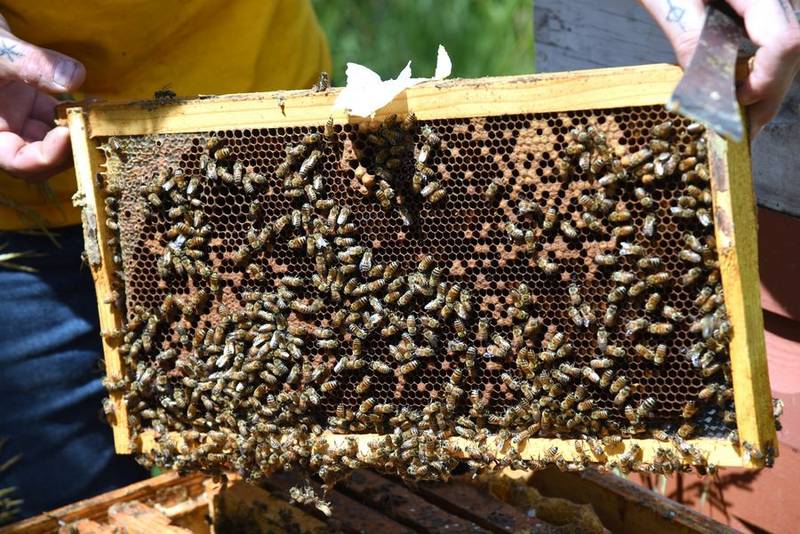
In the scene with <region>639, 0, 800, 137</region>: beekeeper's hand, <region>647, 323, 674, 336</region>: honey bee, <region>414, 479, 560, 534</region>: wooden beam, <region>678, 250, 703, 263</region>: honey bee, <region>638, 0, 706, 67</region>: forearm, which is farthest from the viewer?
<region>414, 479, 560, 534</region>: wooden beam

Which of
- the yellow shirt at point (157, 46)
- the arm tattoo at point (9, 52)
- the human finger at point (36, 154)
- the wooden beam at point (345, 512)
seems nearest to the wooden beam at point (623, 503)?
the wooden beam at point (345, 512)

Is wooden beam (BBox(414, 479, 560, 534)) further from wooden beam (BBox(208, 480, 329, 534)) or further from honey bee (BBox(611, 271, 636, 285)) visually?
honey bee (BBox(611, 271, 636, 285))

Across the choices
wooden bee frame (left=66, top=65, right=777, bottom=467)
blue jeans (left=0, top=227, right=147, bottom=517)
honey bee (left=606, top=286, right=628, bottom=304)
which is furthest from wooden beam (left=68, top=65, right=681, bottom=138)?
blue jeans (left=0, top=227, right=147, bottom=517)

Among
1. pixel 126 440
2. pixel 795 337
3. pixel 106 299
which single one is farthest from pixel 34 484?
pixel 795 337

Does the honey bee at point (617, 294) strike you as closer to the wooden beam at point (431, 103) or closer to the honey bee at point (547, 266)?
the honey bee at point (547, 266)

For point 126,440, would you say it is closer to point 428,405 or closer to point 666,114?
point 428,405
